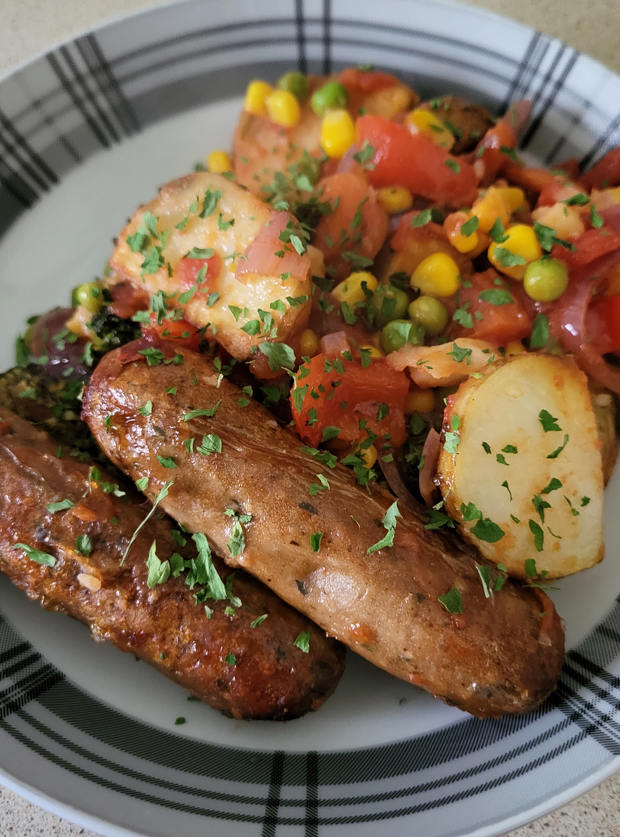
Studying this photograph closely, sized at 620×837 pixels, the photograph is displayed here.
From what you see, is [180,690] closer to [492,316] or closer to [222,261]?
[222,261]

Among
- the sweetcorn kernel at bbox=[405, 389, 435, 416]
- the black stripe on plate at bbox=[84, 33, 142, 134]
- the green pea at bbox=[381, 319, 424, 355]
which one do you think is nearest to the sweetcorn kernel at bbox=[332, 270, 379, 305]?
the green pea at bbox=[381, 319, 424, 355]

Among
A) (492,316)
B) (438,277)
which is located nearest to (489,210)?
(438,277)

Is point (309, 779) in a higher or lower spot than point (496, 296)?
lower

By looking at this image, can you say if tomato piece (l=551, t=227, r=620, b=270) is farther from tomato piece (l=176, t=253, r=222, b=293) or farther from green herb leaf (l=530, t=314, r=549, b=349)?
tomato piece (l=176, t=253, r=222, b=293)

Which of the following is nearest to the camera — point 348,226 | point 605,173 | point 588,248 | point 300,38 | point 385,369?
point 385,369

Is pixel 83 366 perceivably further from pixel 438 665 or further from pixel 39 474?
pixel 438 665

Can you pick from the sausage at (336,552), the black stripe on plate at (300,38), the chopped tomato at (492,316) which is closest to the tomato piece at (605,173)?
the chopped tomato at (492,316)
